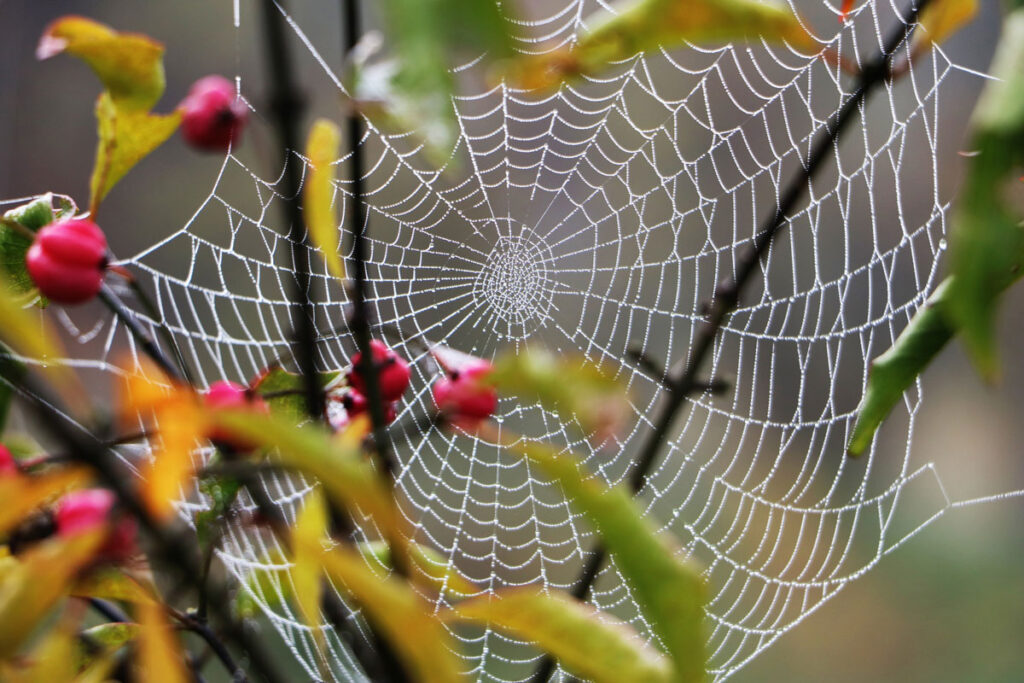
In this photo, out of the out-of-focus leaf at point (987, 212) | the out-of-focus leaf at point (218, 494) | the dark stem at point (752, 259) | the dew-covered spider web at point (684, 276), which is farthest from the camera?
the dew-covered spider web at point (684, 276)

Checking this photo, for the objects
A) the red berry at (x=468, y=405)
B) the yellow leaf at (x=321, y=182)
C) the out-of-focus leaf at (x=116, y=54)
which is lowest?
the red berry at (x=468, y=405)

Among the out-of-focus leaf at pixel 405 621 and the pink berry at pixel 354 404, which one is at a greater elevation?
the pink berry at pixel 354 404

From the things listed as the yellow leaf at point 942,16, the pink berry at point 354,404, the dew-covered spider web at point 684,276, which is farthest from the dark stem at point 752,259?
the dew-covered spider web at point 684,276

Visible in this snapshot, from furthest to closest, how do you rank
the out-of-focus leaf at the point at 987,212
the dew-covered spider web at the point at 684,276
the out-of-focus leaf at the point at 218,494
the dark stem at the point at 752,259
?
the dew-covered spider web at the point at 684,276 → the out-of-focus leaf at the point at 218,494 → the dark stem at the point at 752,259 → the out-of-focus leaf at the point at 987,212

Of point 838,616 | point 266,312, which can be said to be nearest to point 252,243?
point 266,312

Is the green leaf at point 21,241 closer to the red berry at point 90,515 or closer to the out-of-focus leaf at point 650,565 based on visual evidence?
the red berry at point 90,515

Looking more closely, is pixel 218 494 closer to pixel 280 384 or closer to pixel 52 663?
pixel 280 384
